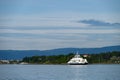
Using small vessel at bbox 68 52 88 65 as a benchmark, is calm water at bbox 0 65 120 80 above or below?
below

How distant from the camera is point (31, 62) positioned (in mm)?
194250

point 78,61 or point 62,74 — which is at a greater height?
point 78,61

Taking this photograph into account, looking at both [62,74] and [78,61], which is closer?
[62,74]

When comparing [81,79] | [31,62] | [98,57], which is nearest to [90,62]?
[98,57]

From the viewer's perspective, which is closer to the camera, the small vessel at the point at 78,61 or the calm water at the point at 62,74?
the calm water at the point at 62,74

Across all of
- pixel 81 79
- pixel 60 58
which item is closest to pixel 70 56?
pixel 60 58

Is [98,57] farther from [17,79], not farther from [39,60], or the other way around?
[17,79]

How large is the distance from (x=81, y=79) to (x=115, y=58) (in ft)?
390

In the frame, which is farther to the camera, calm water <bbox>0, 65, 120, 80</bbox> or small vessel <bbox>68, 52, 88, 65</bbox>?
small vessel <bbox>68, 52, 88, 65</bbox>

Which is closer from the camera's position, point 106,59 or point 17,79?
point 17,79

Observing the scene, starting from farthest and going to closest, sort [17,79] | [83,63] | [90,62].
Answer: [90,62] < [83,63] < [17,79]

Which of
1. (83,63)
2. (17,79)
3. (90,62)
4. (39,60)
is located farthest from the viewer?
(39,60)

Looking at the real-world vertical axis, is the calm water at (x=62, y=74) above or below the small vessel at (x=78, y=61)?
below

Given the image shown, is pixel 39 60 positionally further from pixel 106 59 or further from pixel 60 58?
pixel 106 59
